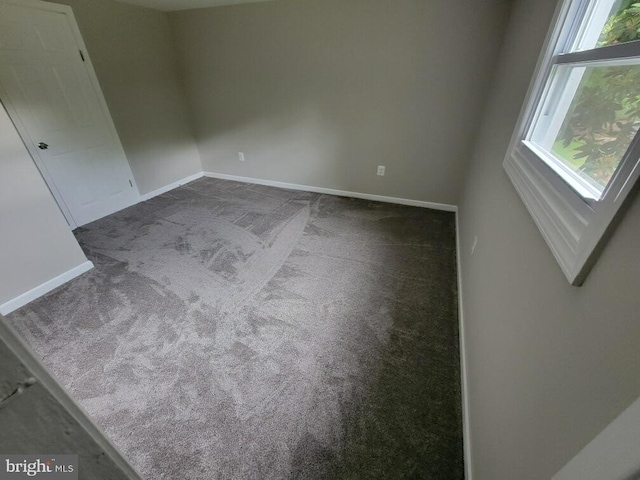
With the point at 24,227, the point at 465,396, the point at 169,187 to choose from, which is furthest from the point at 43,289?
the point at 465,396

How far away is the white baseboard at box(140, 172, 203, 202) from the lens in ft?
11.5

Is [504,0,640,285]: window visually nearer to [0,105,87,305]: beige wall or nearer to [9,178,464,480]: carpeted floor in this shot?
[9,178,464,480]: carpeted floor

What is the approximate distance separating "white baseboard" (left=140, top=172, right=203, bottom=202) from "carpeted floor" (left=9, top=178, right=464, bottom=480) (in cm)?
85

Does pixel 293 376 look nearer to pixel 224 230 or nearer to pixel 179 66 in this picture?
pixel 224 230

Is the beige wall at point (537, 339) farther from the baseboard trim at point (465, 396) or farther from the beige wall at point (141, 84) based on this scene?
the beige wall at point (141, 84)

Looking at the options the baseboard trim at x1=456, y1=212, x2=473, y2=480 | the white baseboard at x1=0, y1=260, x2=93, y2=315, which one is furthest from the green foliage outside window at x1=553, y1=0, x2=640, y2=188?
the white baseboard at x1=0, y1=260, x2=93, y2=315

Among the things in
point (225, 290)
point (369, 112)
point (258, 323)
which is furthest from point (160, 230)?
point (369, 112)

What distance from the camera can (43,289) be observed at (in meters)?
1.96

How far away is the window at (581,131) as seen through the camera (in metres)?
0.60

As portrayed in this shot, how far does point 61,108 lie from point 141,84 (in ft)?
3.07

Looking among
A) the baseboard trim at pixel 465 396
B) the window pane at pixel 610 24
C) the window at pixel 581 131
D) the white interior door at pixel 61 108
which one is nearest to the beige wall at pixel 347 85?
the white interior door at pixel 61 108

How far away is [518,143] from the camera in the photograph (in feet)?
4.51

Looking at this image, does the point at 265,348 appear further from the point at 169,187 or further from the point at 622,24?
the point at 169,187

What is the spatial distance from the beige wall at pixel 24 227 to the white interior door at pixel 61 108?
99 cm
